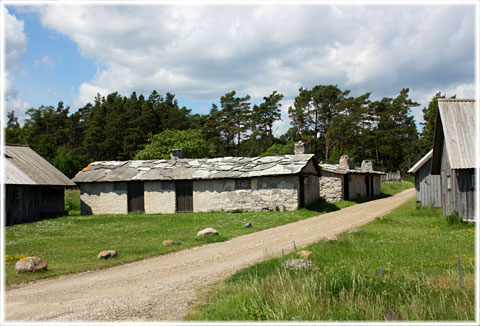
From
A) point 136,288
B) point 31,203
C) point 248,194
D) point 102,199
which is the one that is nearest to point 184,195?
point 248,194

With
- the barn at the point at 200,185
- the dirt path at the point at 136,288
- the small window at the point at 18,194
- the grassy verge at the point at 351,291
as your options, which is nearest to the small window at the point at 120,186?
the barn at the point at 200,185

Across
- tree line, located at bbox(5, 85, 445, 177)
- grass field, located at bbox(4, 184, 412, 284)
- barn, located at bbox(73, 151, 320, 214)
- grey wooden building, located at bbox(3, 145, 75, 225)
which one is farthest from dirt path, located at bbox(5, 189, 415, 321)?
tree line, located at bbox(5, 85, 445, 177)

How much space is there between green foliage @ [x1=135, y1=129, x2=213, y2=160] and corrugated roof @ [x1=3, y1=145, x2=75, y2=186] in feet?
68.0

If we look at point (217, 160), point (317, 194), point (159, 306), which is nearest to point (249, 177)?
point (217, 160)

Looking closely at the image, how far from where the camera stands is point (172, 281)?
31.9ft

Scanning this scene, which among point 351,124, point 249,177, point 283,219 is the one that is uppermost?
point 351,124

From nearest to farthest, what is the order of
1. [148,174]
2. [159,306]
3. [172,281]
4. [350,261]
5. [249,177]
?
[159,306]
[172,281]
[350,261]
[249,177]
[148,174]

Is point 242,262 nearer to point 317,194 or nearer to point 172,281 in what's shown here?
point 172,281

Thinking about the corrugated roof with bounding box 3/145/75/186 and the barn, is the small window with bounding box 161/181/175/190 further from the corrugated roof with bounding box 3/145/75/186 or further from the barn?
the corrugated roof with bounding box 3/145/75/186

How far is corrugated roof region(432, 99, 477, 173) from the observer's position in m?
18.1

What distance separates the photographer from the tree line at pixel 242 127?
5959 cm

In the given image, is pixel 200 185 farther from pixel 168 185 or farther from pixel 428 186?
pixel 428 186

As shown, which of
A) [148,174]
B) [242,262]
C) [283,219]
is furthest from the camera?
[148,174]

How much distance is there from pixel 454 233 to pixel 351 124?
48632 millimetres
